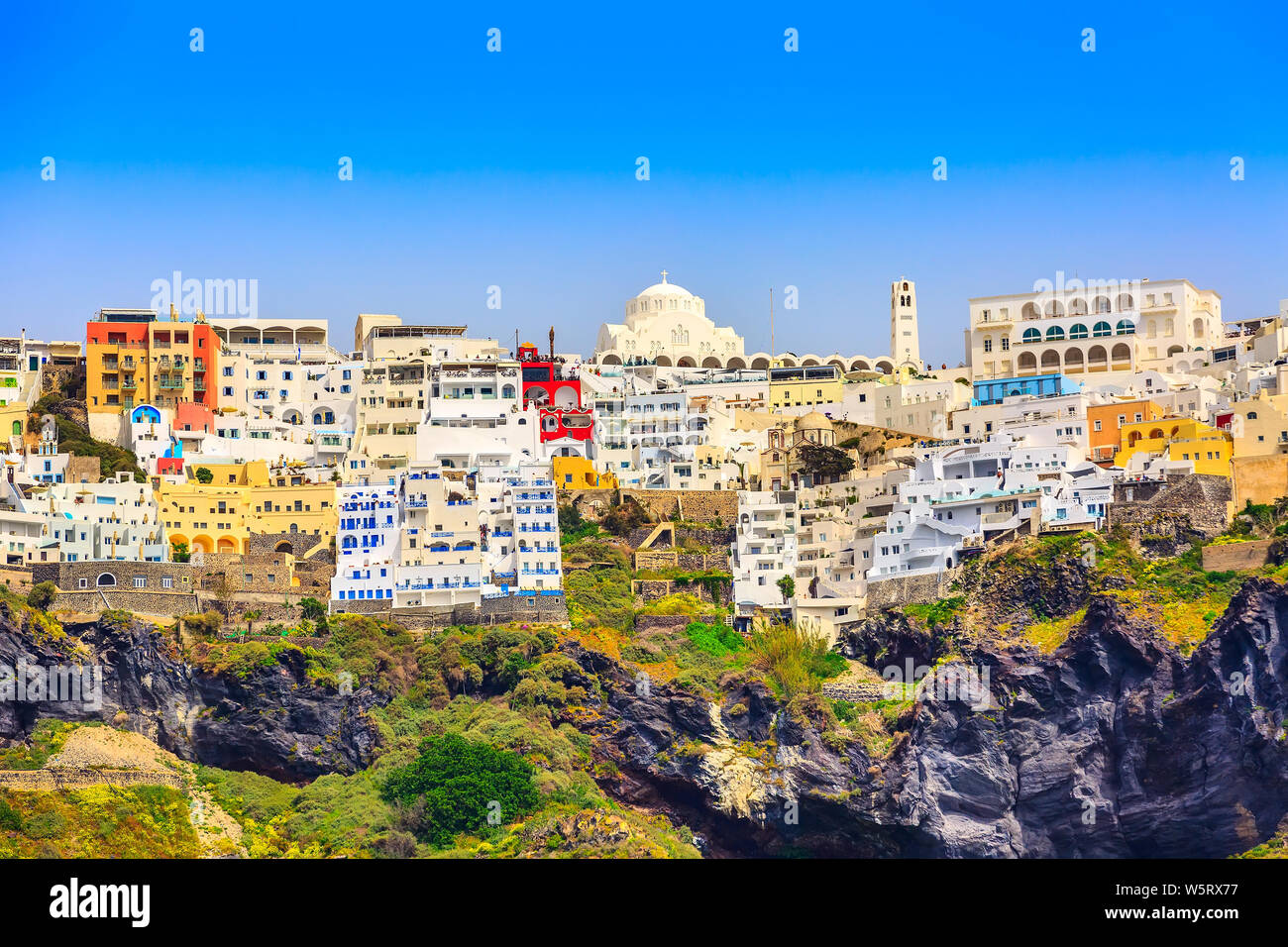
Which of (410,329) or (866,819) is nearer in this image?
(866,819)

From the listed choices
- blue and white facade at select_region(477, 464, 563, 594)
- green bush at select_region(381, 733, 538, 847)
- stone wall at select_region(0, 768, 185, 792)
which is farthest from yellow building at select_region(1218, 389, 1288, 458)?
stone wall at select_region(0, 768, 185, 792)

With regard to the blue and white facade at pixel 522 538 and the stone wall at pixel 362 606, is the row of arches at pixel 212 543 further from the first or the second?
the blue and white facade at pixel 522 538

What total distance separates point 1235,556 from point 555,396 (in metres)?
32.9

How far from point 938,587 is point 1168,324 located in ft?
106

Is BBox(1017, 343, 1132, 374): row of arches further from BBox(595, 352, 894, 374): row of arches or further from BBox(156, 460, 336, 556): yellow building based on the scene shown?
BBox(156, 460, 336, 556): yellow building

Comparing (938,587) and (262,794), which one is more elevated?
(938,587)

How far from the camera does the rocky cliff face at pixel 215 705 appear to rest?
185 ft

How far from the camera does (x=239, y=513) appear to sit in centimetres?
6694

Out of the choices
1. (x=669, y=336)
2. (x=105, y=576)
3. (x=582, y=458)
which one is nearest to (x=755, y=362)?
(x=669, y=336)

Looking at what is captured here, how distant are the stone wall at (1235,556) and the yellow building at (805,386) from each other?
93.0 ft

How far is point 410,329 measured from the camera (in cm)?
8969

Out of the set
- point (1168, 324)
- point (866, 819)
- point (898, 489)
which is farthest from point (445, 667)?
point (1168, 324)
